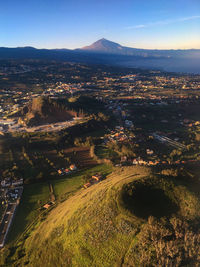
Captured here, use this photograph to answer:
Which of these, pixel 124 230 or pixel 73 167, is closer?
pixel 124 230

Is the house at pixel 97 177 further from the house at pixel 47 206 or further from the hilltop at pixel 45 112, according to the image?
the hilltop at pixel 45 112

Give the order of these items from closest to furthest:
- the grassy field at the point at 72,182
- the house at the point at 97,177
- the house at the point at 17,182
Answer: the grassy field at the point at 72,182 → the house at the point at 17,182 → the house at the point at 97,177

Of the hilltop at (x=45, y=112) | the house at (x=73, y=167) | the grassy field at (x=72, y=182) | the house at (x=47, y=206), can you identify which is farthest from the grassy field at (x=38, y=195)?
the hilltop at (x=45, y=112)

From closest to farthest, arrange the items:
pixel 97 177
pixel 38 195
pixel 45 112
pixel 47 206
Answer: pixel 47 206 → pixel 38 195 → pixel 97 177 → pixel 45 112

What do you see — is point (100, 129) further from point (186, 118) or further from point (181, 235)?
point (181, 235)

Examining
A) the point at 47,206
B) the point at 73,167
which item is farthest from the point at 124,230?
the point at 73,167

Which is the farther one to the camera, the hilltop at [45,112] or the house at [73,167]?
the hilltop at [45,112]

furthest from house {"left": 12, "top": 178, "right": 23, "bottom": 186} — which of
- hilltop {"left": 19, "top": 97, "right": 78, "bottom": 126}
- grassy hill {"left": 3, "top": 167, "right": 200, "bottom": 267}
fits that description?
hilltop {"left": 19, "top": 97, "right": 78, "bottom": 126}

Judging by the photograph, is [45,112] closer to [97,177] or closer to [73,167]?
[73,167]

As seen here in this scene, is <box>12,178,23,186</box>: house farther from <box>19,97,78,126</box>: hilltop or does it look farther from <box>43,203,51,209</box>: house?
<box>19,97,78,126</box>: hilltop

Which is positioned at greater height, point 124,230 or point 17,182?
point 124,230
